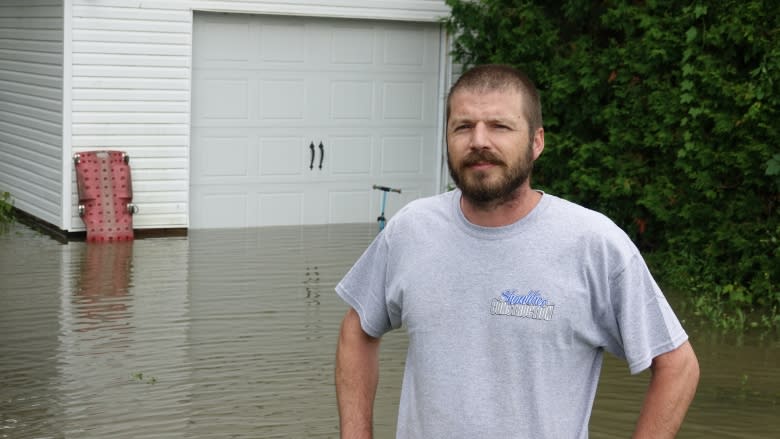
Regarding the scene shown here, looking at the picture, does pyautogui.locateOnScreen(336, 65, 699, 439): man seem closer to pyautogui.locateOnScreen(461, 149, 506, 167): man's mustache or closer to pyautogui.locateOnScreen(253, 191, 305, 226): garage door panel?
pyautogui.locateOnScreen(461, 149, 506, 167): man's mustache

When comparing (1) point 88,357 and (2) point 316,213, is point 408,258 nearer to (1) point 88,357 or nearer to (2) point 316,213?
(1) point 88,357

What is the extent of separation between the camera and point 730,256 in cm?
1088

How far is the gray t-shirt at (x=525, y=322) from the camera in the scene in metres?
2.75

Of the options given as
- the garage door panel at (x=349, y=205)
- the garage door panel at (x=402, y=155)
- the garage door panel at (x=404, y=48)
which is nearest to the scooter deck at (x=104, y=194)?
the garage door panel at (x=349, y=205)

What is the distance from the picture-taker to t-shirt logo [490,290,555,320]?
8.98 feet

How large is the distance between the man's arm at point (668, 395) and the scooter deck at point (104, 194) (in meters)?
11.1

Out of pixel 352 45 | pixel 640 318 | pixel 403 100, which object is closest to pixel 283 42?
pixel 352 45

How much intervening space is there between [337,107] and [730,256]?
5713 millimetres

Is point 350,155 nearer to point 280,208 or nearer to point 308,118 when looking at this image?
point 308,118

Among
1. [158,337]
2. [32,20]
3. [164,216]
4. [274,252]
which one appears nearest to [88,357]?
[158,337]

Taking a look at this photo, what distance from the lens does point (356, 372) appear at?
10.2 ft

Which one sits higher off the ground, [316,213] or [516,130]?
[516,130]

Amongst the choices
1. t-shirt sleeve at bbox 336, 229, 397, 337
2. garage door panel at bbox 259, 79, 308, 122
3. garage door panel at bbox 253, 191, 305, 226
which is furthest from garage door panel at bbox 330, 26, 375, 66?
t-shirt sleeve at bbox 336, 229, 397, 337

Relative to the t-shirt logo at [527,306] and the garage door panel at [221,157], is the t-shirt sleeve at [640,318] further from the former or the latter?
the garage door panel at [221,157]
